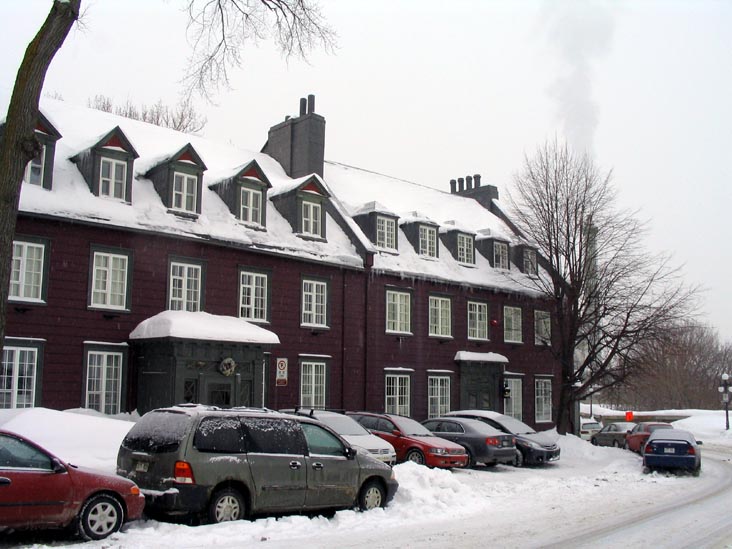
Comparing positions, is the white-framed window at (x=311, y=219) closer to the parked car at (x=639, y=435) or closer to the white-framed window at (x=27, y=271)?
the white-framed window at (x=27, y=271)

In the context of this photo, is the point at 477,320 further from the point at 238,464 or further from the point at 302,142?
the point at 238,464

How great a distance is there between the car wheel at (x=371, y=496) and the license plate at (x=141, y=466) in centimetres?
366

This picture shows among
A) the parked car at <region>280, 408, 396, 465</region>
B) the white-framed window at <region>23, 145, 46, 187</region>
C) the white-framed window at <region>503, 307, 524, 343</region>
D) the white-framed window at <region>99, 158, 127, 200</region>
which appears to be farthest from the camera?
the white-framed window at <region>503, 307, 524, 343</region>

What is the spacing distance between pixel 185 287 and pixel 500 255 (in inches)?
684

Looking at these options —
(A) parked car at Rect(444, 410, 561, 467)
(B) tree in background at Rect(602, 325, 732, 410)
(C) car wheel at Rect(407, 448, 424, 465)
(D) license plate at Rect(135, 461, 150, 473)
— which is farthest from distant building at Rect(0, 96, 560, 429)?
(B) tree in background at Rect(602, 325, 732, 410)

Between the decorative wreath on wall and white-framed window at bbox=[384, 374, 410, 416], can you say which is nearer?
the decorative wreath on wall

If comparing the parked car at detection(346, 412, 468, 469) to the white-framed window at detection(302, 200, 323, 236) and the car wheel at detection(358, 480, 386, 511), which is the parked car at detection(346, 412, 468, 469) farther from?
the white-framed window at detection(302, 200, 323, 236)

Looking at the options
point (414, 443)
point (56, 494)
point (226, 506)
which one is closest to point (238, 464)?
point (226, 506)

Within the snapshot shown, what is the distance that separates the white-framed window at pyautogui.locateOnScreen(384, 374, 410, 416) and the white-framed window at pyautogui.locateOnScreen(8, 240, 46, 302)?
13.4 m

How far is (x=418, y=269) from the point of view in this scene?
3014 cm

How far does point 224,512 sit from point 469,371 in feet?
71.1

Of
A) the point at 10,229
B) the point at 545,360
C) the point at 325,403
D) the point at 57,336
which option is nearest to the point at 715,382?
the point at 545,360

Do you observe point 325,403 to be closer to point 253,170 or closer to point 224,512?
point 253,170

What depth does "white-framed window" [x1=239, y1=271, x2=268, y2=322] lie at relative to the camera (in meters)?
24.2
